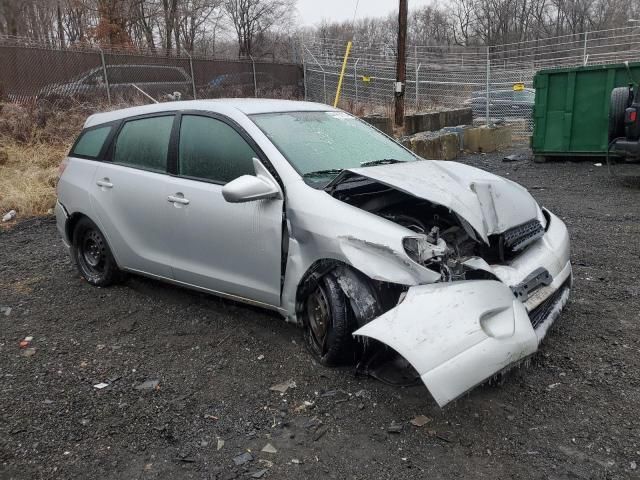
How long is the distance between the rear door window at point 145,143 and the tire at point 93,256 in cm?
68

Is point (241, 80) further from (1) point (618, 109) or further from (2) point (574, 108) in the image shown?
(1) point (618, 109)

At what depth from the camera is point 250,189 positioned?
319 cm

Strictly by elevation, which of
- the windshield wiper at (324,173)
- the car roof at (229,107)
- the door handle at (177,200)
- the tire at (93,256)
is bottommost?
the tire at (93,256)

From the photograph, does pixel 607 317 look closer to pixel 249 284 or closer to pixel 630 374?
pixel 630 374

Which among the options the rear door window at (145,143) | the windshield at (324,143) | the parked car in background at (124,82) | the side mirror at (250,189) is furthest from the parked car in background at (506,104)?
the side mirror at (250,189)

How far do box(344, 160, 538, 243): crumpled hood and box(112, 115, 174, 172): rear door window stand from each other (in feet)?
4.99

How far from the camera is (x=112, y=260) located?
4.57 meters

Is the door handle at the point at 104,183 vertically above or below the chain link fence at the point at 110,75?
below

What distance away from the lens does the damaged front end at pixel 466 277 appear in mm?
2447

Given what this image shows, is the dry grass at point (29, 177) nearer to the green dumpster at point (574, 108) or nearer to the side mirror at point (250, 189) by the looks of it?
the side mirror at point (250, 189)

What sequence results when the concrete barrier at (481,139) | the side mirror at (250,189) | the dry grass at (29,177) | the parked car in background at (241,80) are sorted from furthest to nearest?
the parked car in background at (241,80)
the concrete barrier at (481,139)
the dry grass at (29,177)
the side mirror at (250,189)

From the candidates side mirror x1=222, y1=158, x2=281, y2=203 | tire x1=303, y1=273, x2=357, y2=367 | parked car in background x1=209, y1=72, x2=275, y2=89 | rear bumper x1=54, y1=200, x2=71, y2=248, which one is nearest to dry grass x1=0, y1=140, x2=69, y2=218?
rear bumper x1=54, y1=200, x2=71, y2=248

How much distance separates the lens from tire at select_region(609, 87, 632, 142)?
8.03 meters

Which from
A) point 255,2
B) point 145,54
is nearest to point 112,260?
point 145,54
